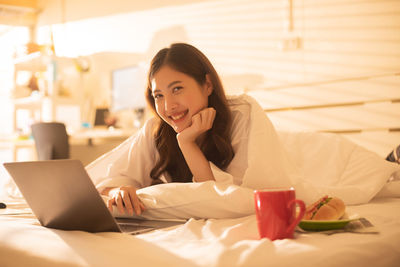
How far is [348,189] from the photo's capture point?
1.55 metres

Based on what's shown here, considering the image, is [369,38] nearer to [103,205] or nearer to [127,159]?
[127,159]

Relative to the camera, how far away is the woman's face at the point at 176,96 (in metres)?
1.50

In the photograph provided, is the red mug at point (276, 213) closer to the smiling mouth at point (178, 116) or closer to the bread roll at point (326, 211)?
the bread roll at point (326, 211)

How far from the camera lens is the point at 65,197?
0.98 meters

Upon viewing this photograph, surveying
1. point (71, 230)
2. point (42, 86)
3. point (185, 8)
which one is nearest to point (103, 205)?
point (71, 230)

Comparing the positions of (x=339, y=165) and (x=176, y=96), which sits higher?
(x=176, y=96)

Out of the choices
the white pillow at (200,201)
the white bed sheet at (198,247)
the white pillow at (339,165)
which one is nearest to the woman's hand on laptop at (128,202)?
the white pillow at (200,201)

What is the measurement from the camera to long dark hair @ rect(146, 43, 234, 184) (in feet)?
4.98

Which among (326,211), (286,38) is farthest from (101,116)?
(326,211)

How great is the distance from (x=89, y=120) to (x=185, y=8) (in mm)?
1527

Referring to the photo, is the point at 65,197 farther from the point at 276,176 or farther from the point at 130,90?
the point at 130,90

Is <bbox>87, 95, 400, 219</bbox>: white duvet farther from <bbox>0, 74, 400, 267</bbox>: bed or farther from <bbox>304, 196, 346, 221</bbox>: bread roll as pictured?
<bbox>304, 196, 346, 221</bbox>: bread roll

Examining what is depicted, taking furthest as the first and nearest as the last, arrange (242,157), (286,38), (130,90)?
(130,90) < (286,38) < (242,157)

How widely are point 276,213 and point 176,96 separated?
0.76 metres
